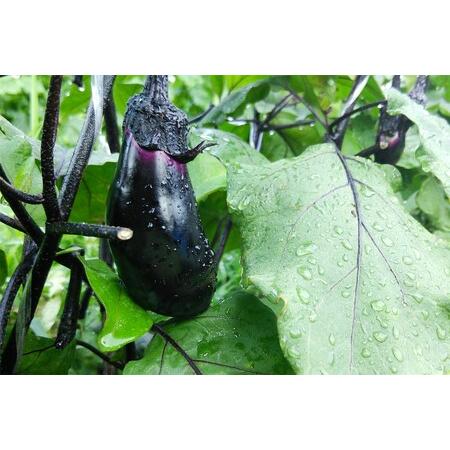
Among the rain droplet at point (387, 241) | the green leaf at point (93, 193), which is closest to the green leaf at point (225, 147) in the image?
the green leaf at point (93, 193)

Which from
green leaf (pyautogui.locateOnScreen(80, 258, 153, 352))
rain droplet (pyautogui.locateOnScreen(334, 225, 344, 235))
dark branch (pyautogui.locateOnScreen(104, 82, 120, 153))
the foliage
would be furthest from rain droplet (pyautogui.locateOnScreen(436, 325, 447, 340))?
dark branch (pyautogui.locateOnScreen(104, 82, 120, 153))

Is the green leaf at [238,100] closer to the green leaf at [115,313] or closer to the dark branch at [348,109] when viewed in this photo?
the dark branch at [348,109]

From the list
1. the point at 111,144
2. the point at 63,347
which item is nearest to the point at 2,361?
the point at 63,347

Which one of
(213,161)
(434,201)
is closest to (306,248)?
(213,161)

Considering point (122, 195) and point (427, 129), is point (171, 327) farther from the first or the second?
point (427, 129)

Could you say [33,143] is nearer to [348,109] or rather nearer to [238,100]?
[238,100]

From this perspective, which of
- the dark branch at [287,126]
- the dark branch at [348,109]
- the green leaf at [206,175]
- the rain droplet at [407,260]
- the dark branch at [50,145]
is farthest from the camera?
the dark branch at [287,126]

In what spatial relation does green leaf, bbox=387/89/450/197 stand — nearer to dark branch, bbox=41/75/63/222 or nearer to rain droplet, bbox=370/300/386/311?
→ rain droplet, bbox=370/300/386/311
